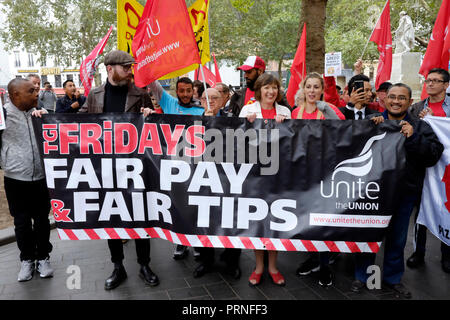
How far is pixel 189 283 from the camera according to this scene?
3934 millimetres

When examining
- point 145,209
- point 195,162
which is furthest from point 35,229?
point 195,162

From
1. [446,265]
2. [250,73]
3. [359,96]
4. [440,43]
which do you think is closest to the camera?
[446,265]

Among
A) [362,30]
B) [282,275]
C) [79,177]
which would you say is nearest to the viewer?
[79,177]

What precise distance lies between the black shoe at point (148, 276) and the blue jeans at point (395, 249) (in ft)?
6.72

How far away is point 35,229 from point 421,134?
407 centimetres

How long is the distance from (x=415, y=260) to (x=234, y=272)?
2102 millimetres

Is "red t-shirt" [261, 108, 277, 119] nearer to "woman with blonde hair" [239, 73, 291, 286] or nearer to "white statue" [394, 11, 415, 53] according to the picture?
"woman with blonde hair" [239, 73, 291, 286]

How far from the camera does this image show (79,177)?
12.4 ft

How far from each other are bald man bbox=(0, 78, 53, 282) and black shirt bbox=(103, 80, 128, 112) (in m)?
0.65

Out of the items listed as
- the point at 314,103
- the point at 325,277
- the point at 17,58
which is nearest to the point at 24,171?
the point at 314,103

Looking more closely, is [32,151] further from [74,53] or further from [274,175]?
[74,53]

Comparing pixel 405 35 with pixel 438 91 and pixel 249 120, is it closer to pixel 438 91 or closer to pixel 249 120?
pixel 438 91

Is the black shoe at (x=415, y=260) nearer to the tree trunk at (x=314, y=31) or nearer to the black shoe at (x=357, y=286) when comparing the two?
the black shoe at (x=357, y=286)

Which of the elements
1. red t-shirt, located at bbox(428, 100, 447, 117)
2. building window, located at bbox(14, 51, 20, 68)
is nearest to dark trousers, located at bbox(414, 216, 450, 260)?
red t-shirt, located at bbox(428, 100, 447, 117)
